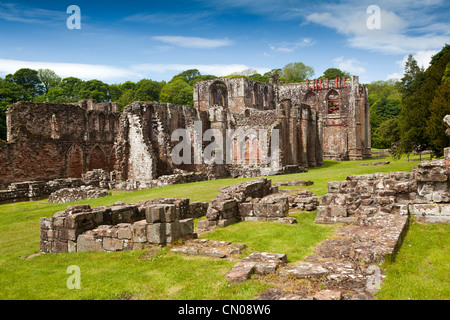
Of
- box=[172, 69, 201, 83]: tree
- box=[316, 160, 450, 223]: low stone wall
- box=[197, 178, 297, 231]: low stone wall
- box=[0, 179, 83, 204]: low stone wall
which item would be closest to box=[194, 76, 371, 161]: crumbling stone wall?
box=[0, 179, 83, 204]: low stone wall

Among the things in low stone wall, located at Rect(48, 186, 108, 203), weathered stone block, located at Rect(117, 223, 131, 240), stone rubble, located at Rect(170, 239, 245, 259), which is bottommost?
low stone wall, located at Rect(48, 186, 108, 203)

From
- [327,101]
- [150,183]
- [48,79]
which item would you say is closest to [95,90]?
[48,79]

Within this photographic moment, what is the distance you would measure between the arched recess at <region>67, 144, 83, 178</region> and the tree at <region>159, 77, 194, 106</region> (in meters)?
36.6

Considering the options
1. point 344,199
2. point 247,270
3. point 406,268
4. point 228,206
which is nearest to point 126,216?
point 228,206

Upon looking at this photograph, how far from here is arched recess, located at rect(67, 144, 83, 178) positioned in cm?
3032

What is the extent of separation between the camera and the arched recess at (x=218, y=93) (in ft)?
145

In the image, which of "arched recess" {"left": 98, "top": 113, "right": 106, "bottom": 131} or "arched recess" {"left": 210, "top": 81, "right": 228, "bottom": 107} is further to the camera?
"arched recess" {"left": 210, "top": 81, "right": 228, "bottom": 107}

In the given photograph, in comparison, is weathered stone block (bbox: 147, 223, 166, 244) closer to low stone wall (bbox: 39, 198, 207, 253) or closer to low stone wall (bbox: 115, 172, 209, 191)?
low stone wall (bbox: 39, 198, 207, 253)

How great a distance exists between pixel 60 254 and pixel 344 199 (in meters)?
8.03

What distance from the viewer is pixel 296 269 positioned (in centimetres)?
603

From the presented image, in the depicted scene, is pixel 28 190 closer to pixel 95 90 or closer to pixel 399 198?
pixel 399 198

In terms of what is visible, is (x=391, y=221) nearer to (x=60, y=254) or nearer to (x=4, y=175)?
(x=60, y=254)

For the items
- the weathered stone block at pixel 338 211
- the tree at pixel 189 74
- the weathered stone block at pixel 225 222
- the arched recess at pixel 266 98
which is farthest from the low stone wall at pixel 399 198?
the tree at pixel 189 74

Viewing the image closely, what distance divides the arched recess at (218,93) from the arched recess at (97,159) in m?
15.5
